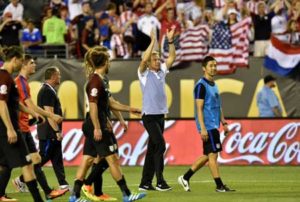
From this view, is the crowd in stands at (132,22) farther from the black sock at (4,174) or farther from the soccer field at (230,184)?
the black sock at (4,174)

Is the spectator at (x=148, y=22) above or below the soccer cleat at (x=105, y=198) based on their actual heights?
above

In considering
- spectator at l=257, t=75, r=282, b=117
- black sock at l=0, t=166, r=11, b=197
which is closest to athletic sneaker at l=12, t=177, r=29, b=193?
black sock at l=0, t=166, r=11, b=197

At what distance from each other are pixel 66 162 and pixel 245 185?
22.2 feet

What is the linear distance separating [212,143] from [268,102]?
9.22 meters

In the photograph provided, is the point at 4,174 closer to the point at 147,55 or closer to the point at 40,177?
the point at 40,177

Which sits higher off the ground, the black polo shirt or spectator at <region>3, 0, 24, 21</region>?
the black polo shirt

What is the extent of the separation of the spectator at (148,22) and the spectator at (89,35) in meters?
1.25

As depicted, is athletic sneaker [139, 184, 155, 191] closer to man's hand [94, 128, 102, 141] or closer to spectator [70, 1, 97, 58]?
man's hand [94, 128, 102, 141]

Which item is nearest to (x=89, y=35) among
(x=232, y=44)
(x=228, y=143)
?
(x=232, y=44)

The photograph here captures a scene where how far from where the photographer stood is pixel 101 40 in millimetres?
28391

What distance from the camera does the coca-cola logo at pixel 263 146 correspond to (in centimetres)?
2353

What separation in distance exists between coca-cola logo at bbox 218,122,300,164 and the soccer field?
43cm

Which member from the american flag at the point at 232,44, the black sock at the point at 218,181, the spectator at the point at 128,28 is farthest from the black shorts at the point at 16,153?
the spectator at the point at 128,28

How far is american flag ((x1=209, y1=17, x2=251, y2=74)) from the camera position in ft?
89.9
